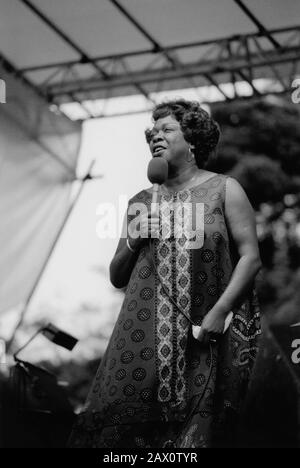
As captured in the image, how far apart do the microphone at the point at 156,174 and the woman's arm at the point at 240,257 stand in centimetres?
23

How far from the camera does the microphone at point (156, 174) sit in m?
2.49

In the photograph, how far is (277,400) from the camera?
3422 mm

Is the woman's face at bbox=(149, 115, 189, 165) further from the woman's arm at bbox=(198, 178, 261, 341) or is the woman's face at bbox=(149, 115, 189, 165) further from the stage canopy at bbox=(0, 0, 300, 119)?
the stage canopy at bbox=(0, 0, 300, 119)

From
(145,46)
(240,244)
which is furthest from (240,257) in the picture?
(145,46)

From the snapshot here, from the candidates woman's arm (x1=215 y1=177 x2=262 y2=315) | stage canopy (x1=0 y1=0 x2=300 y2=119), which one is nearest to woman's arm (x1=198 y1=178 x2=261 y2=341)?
woman's arm (x1=215 y1=177 x2=262 y2=315)

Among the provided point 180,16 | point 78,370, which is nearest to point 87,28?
point 180,16

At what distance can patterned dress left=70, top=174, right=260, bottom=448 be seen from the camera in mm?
2363

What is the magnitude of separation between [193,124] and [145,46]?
156 cm

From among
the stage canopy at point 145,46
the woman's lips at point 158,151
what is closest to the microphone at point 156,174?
the woman's lips at point 158,151

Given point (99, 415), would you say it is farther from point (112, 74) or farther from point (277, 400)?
point (112, 74)

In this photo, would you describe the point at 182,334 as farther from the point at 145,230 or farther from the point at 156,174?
the point at 156,174

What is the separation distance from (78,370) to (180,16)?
5.62ft

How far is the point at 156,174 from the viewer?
2.49 meters

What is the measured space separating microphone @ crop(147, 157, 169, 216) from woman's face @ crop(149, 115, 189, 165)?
5.9 inches
